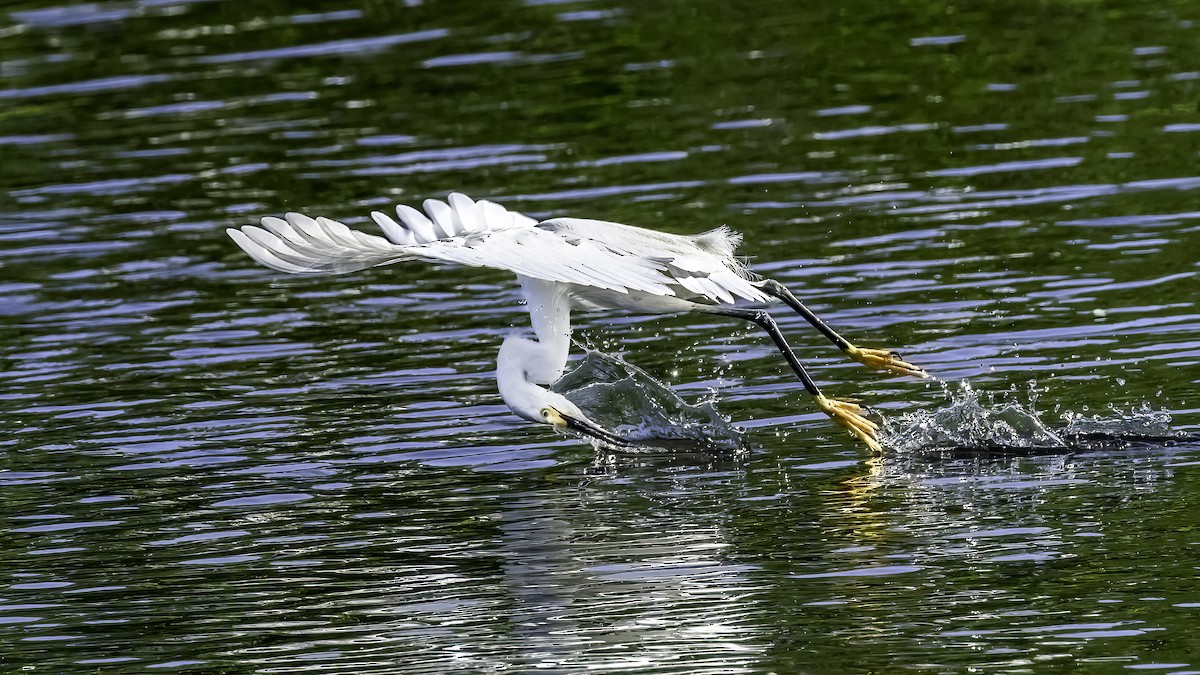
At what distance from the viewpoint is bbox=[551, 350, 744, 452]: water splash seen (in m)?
9.20

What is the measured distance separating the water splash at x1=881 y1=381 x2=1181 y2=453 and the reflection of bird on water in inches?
7.2

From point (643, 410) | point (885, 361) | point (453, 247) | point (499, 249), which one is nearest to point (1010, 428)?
point (885, 361)

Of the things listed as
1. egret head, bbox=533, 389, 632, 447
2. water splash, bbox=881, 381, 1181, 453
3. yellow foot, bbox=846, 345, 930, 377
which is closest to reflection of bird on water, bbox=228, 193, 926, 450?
egret head, bbox=533, 389, 632, 447

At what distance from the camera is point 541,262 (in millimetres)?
8102

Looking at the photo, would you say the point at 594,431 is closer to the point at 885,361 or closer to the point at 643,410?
the point at 643,410

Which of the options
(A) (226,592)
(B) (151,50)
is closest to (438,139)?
(B) (151,50)

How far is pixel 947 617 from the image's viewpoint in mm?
6395

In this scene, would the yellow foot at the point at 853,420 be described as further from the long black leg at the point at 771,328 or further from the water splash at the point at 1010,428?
the long black leg at the point at 771,328

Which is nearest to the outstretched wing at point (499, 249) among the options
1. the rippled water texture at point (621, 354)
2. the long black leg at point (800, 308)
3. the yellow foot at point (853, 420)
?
the long black leg at point (800, 308)

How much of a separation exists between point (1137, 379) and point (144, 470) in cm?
493

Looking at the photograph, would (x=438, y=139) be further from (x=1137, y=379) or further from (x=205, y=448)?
(x=1137, y=379)

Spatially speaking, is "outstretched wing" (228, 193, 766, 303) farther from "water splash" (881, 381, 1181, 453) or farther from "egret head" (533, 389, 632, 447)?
"water splash" (881, 381, 1181, 453)

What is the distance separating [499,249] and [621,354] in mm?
2765

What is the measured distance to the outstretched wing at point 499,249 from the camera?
809 cm
